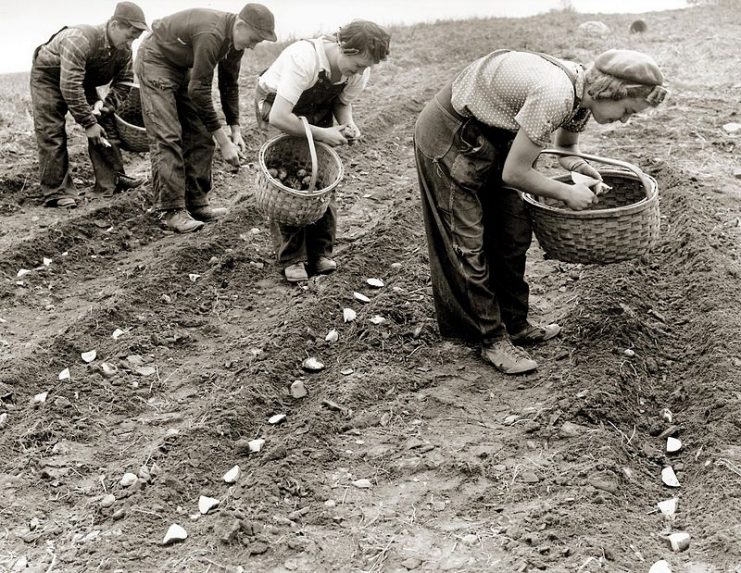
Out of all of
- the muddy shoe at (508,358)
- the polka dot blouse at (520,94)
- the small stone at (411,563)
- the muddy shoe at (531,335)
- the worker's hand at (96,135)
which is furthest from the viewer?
the worker's hand at (96,135)

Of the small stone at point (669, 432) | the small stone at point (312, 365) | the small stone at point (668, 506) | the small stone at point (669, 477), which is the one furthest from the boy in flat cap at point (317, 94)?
the small stone at point (668, 506)

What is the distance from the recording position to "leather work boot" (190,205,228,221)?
6598mm

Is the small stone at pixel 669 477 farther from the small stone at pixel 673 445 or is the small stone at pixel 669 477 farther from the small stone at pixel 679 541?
the small stone at pixel 679 541

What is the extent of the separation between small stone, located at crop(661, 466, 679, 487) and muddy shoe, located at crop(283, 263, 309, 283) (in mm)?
2529

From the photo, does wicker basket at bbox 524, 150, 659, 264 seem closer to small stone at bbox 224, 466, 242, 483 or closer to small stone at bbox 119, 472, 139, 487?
small stone at bbox 224, 466, 242, 483

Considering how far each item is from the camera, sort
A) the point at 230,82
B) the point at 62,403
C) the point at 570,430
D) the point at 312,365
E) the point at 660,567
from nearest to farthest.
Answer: the point at 660,567
the point at 570,430
the point at 62,403
the point at 312,365
the point at 230,82

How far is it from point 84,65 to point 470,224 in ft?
11.6

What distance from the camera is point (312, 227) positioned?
5.53 metres

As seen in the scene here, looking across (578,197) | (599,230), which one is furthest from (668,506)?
(578,197)

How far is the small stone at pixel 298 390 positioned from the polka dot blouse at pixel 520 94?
146cm

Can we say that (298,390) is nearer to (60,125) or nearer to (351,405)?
(351,405)

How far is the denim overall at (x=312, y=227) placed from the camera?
5044mm

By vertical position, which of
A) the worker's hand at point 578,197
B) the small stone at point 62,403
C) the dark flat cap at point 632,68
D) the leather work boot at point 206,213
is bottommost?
the leather work boot at point 206,213

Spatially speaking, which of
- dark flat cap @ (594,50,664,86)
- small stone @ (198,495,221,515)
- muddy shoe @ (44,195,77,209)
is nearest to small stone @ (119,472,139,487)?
small stone @ (198,495,221,515)
